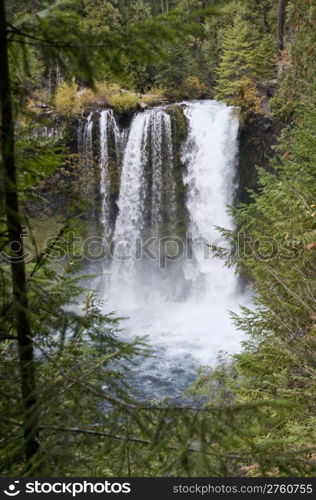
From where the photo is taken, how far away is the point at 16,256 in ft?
6.16

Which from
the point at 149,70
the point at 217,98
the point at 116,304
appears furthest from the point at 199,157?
the point at 149,70

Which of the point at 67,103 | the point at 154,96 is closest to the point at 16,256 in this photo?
the point at 67,103

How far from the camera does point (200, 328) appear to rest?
14.2 m

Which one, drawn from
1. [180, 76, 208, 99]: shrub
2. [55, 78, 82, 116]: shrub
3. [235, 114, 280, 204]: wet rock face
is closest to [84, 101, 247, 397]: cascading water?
[235, 114, 280, 204]: wet rock face

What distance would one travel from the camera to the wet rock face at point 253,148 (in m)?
16.0

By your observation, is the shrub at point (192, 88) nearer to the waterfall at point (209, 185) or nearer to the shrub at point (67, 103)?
the waterfall at point (209, 185)

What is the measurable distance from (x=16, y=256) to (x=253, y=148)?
1585 centimetres

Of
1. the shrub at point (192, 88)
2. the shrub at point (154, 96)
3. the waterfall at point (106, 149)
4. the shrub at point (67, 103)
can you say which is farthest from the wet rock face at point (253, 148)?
the shrub at point (67, 103)

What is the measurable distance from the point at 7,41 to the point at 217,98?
18369 mm

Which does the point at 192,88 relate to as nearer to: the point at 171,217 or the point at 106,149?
the point at 106,149

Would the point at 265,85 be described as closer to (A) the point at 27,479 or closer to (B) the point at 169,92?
(B) the point at 169,92

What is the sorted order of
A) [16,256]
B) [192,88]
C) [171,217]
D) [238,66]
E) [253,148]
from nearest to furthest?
[16,256]
[253,148]
[238,66]
[171,217]
[192,88]

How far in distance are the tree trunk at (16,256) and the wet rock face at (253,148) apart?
48.4 feet

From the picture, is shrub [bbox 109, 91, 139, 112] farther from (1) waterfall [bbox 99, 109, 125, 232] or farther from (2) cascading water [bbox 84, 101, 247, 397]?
(2) cascading water [bbox 84, 101, 247, 397]
